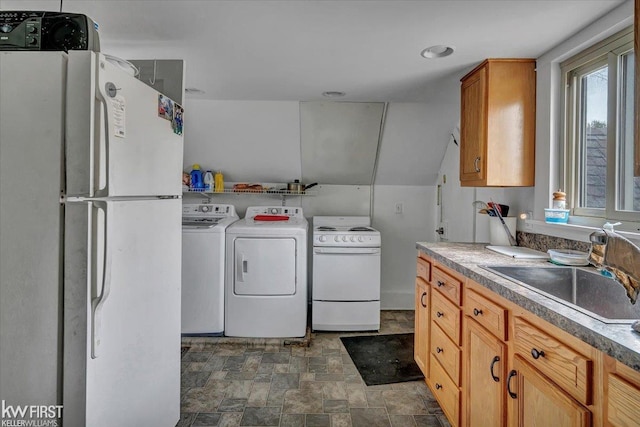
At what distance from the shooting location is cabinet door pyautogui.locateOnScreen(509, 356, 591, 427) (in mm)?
842

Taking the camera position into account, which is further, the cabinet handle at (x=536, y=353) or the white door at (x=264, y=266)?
the white door at (x=264, y=266)

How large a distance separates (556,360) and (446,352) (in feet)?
2.71

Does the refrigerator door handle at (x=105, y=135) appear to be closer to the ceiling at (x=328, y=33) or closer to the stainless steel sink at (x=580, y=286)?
the ceiling at (x=328, y=33)

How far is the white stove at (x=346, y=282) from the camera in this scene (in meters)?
2.93

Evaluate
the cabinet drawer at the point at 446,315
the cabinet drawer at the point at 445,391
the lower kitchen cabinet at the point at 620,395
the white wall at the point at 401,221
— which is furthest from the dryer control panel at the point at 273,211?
the lower kitchen cabinet at the point at 620,395

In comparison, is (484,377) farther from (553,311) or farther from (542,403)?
(553,311)

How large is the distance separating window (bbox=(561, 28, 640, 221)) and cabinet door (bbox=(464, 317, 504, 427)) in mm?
905

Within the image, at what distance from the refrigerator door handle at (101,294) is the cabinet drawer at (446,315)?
4.91ft

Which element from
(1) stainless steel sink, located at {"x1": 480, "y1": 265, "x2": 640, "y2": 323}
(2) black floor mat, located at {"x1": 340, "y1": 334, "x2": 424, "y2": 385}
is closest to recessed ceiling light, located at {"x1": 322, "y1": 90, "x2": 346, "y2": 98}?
(1) stainless steel sink, located at {"x1": 480, "y1": 265, "x2": 640, "y2": 323}

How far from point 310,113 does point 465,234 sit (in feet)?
6.05

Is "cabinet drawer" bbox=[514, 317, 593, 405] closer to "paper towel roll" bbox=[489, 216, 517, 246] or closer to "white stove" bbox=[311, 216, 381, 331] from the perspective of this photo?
"paper towel roll" bbox=[489, 216, 517, 246]

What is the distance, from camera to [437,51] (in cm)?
188

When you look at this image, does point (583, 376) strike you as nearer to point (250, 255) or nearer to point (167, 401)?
point (167, 401)

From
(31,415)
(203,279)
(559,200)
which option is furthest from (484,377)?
(203,279)
